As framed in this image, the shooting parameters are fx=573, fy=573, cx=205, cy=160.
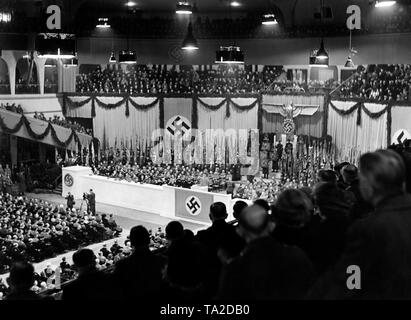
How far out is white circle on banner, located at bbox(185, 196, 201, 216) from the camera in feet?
57.4

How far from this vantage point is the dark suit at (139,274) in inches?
178

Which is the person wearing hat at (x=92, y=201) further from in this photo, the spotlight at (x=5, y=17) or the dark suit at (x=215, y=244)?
the dark suit at (x=215, y=244)

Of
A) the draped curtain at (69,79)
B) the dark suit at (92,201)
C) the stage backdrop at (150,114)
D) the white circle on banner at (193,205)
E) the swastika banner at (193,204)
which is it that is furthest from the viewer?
the draped curtain at (69,79)

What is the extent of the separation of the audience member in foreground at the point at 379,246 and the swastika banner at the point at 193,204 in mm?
14395

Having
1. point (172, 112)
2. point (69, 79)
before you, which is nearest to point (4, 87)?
point (69, 79)

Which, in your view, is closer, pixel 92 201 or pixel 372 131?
pixel 92 201

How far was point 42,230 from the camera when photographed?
563 inches

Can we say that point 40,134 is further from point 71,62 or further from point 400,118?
point 400,118

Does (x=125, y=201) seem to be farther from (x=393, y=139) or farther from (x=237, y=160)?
(x=393, y=139)

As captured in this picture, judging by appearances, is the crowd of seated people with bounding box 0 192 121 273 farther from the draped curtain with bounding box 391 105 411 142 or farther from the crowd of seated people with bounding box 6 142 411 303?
the crowd of seated people with bounding box 6 142 411 303

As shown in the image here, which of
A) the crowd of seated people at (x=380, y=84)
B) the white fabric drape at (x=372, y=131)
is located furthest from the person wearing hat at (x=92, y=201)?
the crowd of seated people at (x=380, y=84)

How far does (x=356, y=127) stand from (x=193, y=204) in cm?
652
